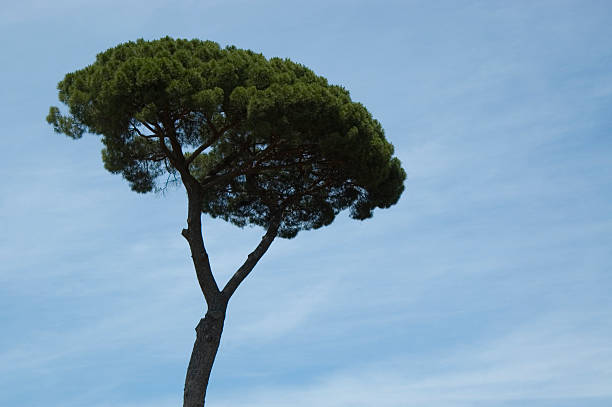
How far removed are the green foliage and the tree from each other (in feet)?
0.07

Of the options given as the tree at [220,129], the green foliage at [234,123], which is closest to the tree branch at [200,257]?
the tree at [220,129]

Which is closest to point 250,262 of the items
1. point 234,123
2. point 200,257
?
point 200,257

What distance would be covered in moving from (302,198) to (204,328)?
4697mm

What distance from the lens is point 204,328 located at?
12398 mm

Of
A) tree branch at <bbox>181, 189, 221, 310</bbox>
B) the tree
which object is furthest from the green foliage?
tree branch at <bbox>181, 189, 221, 310</bbox>

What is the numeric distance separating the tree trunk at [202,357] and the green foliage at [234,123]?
107 inches

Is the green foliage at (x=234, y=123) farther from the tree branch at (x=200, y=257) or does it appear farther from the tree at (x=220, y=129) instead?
the tree branch at (x=200, y=257)

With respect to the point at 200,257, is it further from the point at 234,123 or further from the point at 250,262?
the point at 234,123

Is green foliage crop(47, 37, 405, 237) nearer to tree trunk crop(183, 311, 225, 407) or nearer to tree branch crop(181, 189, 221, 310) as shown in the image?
tree branch crop(181, 189, 221, 310)

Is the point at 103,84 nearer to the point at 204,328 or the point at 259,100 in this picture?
the point at 259,100

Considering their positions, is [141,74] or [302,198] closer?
[141,74]

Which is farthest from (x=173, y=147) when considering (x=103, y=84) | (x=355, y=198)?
(x=355, y=198)

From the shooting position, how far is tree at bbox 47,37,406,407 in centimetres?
1190

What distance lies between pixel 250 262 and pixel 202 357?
2.30 metres
